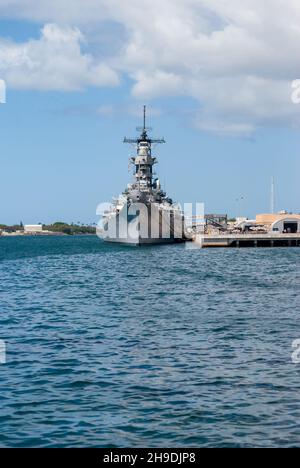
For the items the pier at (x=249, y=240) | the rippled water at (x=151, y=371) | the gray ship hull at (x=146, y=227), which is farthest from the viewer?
the pier at (x=249, y=240)

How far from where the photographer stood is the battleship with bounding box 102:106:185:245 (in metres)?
132

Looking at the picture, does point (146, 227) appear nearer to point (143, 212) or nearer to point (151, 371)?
point (143, 212)

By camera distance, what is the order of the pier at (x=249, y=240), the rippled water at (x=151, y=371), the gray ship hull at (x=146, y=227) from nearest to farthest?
1. the rippled water at (x=151, y=371)
2. the gray ship hull at (x=146, y=227)
3. the pier at (x=249, y=240)

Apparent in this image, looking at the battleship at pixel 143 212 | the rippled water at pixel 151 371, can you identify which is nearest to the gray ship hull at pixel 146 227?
the battleship at pixel 143 212

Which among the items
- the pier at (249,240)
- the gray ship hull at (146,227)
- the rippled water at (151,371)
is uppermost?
the gray ship hull at (146,227)

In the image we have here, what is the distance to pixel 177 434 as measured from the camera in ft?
54.3

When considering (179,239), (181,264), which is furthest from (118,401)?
(179,239)

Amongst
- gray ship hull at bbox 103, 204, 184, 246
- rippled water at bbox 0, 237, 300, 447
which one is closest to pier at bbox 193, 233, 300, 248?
gray ship hull at bbox 103, 204, 184, 246

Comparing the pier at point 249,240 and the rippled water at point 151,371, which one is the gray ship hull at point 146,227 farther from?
the rippled water at point 151,371

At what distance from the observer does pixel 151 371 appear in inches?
898

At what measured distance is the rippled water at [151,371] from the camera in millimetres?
16906

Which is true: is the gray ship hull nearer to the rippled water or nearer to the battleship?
the battleship

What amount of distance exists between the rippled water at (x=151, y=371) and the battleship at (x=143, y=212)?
85688mm
